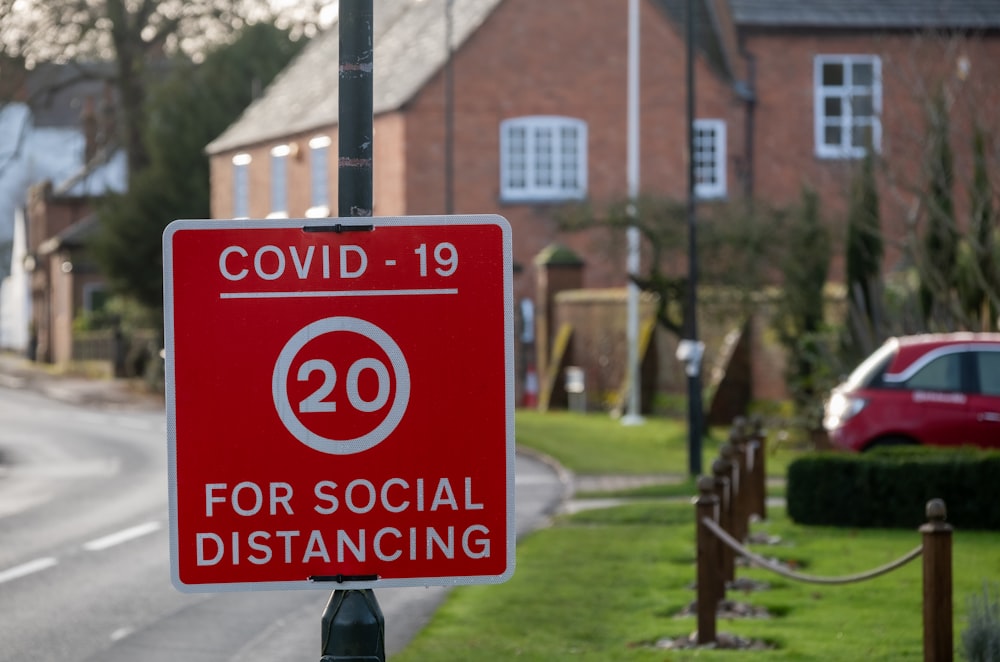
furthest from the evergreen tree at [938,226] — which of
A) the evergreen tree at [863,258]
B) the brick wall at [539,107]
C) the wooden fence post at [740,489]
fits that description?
the brick wall at [539,107]

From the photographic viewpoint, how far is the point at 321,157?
4184 cm

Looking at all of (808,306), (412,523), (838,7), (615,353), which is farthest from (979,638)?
(838,7)

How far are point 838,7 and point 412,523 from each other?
36857 millimetres

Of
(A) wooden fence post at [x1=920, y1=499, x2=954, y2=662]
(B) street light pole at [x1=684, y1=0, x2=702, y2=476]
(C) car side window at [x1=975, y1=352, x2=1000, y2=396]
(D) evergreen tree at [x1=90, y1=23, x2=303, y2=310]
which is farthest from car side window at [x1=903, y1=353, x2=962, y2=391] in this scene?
(D) evergreen tree at [x1=90, y1=23, x2=303, y2=310]

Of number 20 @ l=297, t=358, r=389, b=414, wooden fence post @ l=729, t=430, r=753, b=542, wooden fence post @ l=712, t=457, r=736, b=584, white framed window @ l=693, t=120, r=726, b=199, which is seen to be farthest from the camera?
white framed window @ l=693, t=120, r=726, b=199

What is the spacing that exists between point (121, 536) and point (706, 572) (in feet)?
27.0

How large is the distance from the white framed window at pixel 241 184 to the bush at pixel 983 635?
40.5 meters

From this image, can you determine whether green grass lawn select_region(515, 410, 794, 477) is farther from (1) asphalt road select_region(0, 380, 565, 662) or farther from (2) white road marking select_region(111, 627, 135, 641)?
(2) white road marking select_region(111, 627, 135, 641)

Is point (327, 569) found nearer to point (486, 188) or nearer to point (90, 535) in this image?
point (90, 535)

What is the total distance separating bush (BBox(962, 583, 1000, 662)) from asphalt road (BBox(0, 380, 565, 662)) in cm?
405

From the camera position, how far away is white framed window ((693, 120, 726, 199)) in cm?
3834

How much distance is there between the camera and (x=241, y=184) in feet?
155

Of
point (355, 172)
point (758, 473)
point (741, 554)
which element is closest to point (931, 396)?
point (758, 473)

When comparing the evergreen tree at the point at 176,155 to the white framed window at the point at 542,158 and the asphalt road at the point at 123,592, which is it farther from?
the asphalt road at the point at 123,592
